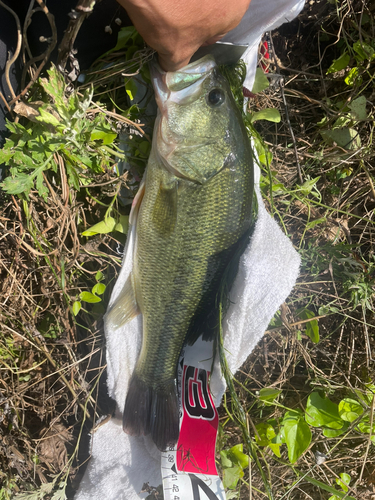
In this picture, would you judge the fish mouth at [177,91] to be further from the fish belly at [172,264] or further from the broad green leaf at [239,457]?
the broad green leaf at [239,457]

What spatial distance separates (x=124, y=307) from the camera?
63.4 inches

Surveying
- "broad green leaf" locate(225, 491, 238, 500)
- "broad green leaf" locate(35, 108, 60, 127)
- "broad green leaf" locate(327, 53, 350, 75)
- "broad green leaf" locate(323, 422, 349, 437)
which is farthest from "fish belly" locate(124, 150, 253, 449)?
"broad green leaf" locate(327, 53, 350, 75)

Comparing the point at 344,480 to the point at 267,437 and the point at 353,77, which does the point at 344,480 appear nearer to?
the point at 267,437

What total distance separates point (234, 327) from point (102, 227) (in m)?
0.84

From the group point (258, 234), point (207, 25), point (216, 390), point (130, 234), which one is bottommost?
point (216, 390)

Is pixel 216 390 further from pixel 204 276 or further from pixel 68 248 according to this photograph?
pixel 68 248

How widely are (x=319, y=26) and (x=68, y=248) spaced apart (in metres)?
2.06

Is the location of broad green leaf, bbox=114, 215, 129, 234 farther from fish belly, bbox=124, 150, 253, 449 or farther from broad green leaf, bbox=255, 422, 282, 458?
broad green leaf, bbox=255, 422, 282, 458

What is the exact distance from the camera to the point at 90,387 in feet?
5.95

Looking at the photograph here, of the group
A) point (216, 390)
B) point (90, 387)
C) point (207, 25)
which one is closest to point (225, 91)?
point (207, 25)

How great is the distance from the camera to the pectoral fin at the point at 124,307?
1.61 metres

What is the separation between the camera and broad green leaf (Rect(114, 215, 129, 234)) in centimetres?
162

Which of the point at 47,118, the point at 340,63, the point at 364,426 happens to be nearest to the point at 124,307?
the point at 47,118

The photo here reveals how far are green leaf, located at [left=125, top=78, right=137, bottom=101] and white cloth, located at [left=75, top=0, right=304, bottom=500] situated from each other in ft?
1.70
